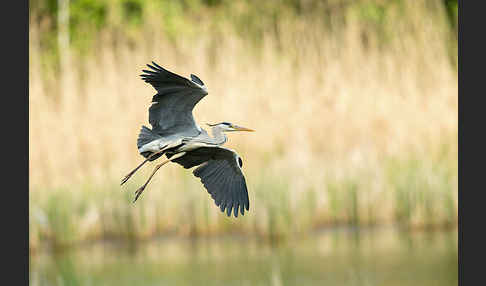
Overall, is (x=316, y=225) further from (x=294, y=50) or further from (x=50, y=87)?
(x=50, y=87)

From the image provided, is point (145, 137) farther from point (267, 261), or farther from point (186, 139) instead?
point (267, 261)

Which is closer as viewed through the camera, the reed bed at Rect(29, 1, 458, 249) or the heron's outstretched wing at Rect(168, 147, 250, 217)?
the heron's outstretched wing at Rect(168, 147, 250, 217)

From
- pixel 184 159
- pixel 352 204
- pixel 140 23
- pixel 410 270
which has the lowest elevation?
pixel 410 270

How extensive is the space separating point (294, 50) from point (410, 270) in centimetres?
294

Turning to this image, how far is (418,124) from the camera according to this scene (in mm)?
7469

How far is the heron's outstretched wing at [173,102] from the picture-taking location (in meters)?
3.46

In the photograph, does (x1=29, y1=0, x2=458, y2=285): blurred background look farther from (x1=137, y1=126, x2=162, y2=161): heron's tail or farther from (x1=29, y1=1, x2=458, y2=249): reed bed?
(x1=137, y1=126, x2=162, y2=161): heron's tail

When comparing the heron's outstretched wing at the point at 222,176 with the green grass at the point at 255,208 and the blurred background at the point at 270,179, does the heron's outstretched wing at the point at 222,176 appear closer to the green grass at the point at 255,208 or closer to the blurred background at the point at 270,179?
A: the blurred background at the point at 270,179

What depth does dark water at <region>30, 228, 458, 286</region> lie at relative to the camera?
252 inches

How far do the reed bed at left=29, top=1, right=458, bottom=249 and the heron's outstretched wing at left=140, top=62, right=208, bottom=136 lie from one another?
3.06 m

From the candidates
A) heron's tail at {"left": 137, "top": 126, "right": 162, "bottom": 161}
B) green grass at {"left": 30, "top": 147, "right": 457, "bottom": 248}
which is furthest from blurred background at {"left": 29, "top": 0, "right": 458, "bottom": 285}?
heron's tail at {"left": 137, "top": 126, "right": 162, "bottom": 161}

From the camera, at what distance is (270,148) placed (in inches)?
291

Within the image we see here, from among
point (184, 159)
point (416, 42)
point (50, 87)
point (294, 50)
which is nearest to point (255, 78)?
point (294, 50)

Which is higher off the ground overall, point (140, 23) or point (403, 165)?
point (140, 23)
